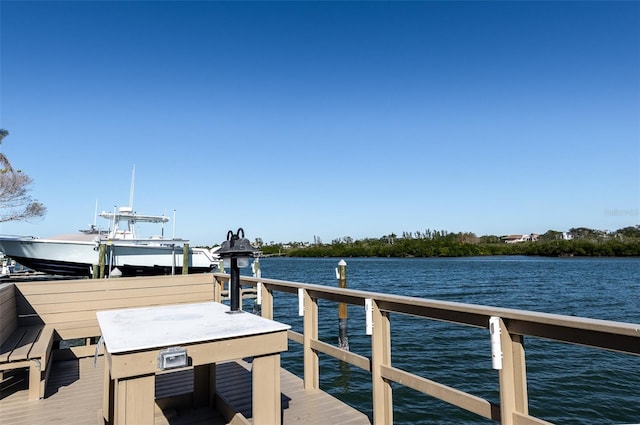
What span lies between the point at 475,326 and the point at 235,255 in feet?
5.09

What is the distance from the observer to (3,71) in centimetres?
849

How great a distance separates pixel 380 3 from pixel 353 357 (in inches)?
358

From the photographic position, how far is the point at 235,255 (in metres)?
2.62

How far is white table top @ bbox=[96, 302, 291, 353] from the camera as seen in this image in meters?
1.71

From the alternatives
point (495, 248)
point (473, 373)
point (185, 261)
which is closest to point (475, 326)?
point (473, 373)

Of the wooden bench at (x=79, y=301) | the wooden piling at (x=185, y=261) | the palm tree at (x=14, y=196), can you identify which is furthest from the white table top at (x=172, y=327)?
the palm tree at (x=14, y=196)

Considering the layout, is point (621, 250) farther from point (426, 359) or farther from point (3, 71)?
point (3, 71)

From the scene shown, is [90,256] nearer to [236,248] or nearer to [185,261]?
[185,261]

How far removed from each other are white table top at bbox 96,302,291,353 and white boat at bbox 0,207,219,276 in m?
12.1

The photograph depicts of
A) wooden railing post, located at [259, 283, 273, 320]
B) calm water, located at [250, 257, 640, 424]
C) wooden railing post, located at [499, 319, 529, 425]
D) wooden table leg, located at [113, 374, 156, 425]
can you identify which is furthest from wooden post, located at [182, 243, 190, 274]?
wooden railing post, located at [499, 319, 529, 425]

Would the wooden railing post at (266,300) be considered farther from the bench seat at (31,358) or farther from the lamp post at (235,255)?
the bench seat at (31,358)

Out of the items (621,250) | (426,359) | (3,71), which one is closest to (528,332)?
(426,359)

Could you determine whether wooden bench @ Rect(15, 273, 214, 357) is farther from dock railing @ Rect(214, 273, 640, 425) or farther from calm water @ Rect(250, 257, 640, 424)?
calm water @ Rect(250, 257, 640, 424)

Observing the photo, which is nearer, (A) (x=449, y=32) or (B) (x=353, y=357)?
(B) (x=353, y=357)
